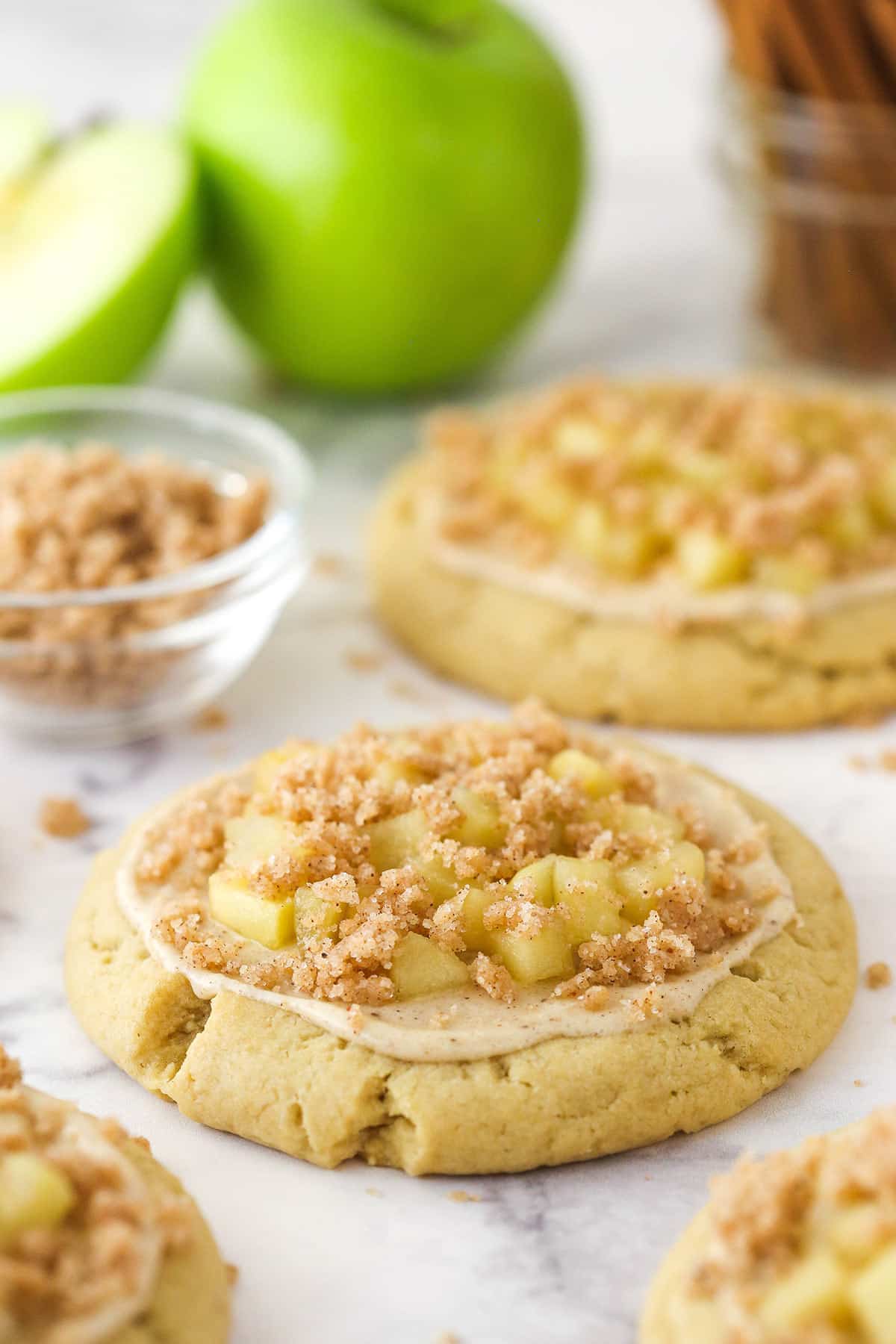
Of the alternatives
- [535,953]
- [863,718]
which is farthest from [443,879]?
[863,718]

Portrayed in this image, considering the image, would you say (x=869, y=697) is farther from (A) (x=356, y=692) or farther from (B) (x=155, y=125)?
(B) (x=155, y=125)

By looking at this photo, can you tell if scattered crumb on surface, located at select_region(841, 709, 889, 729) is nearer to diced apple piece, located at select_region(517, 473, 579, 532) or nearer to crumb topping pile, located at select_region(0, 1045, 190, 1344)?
diced apple piece, located at select_region(517, 473, 579, 532)

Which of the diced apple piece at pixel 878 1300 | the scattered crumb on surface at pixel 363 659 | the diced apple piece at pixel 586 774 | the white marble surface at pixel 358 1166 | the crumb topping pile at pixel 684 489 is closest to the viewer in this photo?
the diced apple piece at pixel 878 1300

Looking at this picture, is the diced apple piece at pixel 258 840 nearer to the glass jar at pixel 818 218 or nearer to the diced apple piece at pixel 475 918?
the diced apple piece at pixel 475 918

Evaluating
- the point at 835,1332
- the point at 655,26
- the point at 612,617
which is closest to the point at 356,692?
the point at 612,617

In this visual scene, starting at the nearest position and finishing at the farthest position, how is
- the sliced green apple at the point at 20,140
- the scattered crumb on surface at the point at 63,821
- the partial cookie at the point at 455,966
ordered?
the partial cookie at the point at 455,966
the scattered crumb on surface at the point at 63,821
the sliced green apple at the point at 20,140

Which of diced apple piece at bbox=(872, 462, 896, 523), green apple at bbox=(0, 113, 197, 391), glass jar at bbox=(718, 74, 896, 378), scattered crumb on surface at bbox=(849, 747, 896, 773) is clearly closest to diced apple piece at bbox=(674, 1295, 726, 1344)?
scattered crumb on surface at bbox=(849, 747, 896, 773)

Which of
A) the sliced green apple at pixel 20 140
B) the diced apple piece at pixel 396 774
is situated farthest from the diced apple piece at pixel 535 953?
the sliced green apple at pixel 20 140
